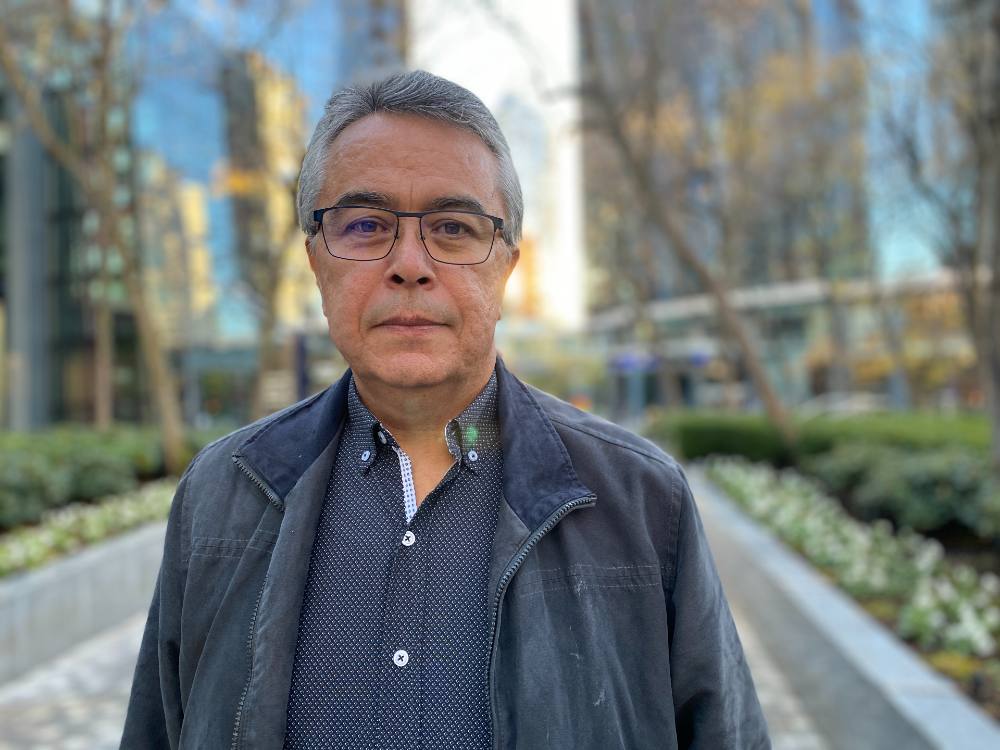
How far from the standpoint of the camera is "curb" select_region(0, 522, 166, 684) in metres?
5.97

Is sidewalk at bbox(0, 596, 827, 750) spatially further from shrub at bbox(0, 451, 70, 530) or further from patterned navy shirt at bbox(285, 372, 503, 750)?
patterned navy shirt at bbox(285, 372, 503, 750)

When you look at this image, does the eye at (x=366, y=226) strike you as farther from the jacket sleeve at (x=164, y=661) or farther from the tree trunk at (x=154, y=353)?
the tree trunk at (x=154, y=353)

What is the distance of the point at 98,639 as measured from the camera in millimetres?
7059

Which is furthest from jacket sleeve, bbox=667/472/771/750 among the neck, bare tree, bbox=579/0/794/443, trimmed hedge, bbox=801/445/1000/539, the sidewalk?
bare tree, bbox=579/0/794/443

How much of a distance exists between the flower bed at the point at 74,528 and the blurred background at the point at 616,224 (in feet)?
0.13

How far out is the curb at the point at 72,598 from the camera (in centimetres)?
597

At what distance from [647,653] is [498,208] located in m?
0.81

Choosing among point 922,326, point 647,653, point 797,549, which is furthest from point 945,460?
point 922,326

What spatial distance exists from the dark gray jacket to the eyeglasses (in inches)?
11.5

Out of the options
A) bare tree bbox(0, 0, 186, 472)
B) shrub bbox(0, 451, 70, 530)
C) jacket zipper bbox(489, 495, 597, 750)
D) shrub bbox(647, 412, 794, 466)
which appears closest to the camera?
jacket zipper bbox(489, 495, 597, 750)

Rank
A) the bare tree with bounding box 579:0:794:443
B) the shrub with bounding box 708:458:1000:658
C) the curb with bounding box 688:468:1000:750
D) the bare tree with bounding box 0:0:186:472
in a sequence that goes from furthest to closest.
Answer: the bare tree with bounding box 579:0:794:443 < the bare tree with bounding box 0:0:186:472 < the shrub with bounding box 708:458:1000:658 < the curb with bounding box 688:468:1000:750

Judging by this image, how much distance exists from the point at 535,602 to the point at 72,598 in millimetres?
6109

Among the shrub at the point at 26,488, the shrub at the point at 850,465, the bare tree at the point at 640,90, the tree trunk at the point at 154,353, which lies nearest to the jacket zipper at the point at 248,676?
the shrub at the point at 26,488

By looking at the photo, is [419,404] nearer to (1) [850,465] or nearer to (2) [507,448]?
(2) [507,448]
